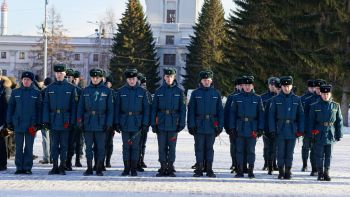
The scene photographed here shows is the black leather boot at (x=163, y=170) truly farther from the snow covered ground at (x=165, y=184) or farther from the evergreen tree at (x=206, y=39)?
the evergreen tree at (x=206, y=39)

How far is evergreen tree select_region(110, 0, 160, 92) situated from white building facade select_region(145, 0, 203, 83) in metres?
19.5

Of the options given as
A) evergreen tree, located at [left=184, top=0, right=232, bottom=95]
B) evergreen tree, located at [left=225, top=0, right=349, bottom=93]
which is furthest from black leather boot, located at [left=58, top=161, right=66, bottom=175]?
evergreen tree, located at [left=184, top=0, right=232, bottom=95]

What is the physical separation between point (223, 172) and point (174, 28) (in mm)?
78500

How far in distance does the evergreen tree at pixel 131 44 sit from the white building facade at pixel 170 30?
1951cm

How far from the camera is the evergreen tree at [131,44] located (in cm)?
6831

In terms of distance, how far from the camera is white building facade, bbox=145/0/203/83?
9100 centimetres

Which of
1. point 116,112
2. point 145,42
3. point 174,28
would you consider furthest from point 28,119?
point 174,28

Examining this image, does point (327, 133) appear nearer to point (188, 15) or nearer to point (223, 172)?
point (223, 172)

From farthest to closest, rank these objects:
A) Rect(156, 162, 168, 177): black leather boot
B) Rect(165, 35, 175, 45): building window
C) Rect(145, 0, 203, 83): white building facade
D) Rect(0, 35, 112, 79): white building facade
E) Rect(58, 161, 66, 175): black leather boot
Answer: Rect(0, 35, 112, 79): white building facade
Rect(165, 35, 175, 45): building window
Rect(145, 0, 203, 83): white building facade
Rect(156, 162, 168, 177): black leather boot
Rect(58, 161, 66, 175): black leather boot

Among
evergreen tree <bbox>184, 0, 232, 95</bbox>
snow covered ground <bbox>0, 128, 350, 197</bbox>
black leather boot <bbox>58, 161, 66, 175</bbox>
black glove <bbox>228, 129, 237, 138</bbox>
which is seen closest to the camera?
snow covered ground <bbox>0, 128, 350, 197</bbox>

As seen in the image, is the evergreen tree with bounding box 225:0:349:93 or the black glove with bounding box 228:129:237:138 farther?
the evergreen tree with bounding box 225:0:349:93

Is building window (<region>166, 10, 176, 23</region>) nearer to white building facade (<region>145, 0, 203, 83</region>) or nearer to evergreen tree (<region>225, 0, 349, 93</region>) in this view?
white building facade (<region>145, 0, 203, 83</region>)

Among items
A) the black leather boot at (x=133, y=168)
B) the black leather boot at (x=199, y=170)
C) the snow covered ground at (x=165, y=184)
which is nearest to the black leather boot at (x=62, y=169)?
the snow covered ground at (x=165, y=184)

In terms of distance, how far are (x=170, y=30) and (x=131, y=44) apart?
23.1 meters
